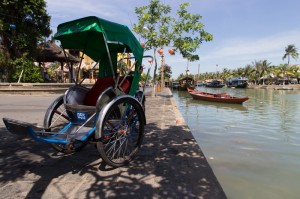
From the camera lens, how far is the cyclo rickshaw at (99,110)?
405 cm

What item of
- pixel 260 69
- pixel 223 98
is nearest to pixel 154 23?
pixel 223 98

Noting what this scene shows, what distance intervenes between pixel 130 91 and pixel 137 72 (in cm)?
39

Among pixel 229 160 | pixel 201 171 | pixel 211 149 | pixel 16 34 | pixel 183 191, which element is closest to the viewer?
pixel 183 191

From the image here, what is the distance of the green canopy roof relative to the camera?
4.34 m

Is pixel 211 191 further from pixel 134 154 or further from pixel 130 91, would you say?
pixel 130 91

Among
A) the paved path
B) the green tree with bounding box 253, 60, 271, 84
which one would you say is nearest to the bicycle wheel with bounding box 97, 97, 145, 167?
the paved path

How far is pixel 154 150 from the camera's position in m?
5.46

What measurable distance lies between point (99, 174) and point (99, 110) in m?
1.00

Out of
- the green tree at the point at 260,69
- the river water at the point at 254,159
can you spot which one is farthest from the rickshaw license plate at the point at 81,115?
the green tree at the point at 260,69

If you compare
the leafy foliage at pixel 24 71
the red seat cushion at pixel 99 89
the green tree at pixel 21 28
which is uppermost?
the green tree at pixel 21 28

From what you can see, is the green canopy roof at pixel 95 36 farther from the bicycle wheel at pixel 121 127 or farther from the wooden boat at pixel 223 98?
the wooden boat at pixel 223 98

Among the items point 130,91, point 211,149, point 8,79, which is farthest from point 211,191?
point 8,79

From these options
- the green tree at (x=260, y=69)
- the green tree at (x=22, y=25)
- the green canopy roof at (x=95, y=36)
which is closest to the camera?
the green canopy roof at (x=95, y=36)

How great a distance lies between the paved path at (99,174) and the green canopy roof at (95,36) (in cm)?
196
